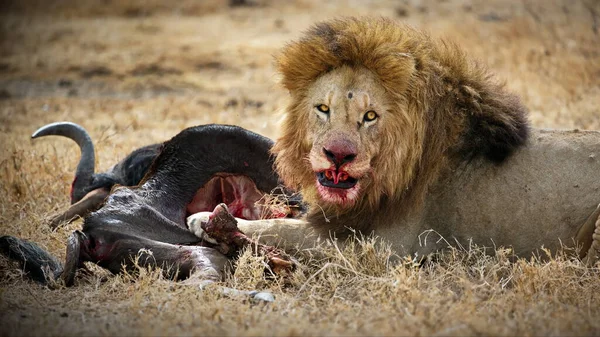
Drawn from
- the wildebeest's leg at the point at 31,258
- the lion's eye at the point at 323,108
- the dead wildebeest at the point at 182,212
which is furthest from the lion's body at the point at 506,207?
the wildebeest's leg at the point at 31,258

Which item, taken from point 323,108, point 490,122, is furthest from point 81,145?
point 490,122

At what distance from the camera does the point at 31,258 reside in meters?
4.59

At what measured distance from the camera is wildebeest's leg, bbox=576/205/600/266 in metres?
4.29

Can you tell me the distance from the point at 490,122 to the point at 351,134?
0.85 meters

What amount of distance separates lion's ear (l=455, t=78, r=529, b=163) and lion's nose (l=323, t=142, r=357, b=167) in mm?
743

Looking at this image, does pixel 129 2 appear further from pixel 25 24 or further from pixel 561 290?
pixel 561 290

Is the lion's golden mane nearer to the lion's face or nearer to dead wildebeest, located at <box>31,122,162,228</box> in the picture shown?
the lion's face

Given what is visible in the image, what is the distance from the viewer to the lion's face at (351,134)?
176 inches

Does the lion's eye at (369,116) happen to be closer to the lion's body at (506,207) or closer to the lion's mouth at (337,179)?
the lion's mouth at (337,179)

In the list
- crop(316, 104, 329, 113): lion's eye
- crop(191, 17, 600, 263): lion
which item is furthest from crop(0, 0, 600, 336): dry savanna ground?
crop(316, 104, 329, 113): lion's eye

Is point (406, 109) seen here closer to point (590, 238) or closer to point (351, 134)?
point (351, 134)

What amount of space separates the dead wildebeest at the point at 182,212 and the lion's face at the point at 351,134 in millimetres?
Answer: 547

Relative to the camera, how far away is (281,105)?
16.5 feet

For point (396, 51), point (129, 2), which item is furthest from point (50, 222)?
A: point (129, 2)
